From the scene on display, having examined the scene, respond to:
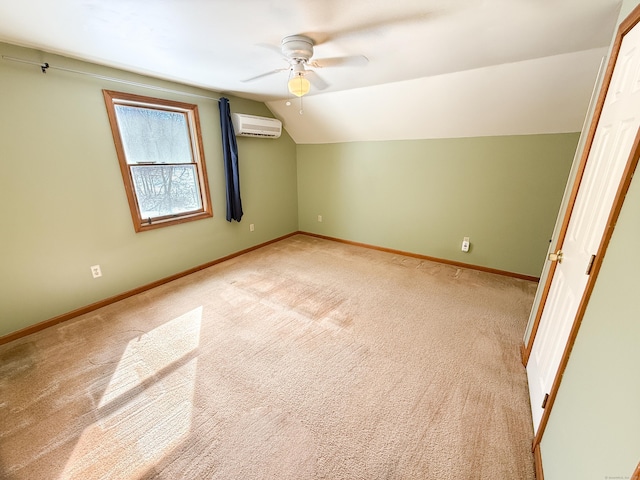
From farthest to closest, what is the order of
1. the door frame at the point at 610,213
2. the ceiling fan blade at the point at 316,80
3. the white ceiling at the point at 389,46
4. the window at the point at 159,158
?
1. the window at the point at 159,158
2. the ceiling fan blade at the point at 316,80
3. the white ceiling at the point at 389,46
4. the door frame at the point at 610,213

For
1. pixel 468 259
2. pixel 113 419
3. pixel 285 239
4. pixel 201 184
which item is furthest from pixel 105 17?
pixel 468 259

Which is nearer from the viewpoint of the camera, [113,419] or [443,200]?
[113,419]

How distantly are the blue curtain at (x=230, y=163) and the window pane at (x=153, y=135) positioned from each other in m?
0.41

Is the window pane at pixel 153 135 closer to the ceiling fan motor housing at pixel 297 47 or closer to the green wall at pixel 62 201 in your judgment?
the green wall at pixel 62 201

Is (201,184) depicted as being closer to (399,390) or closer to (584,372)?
(399,390)

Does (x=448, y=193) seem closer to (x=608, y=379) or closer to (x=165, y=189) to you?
(x=608, y=379)

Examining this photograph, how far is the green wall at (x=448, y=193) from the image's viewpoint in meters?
2.82

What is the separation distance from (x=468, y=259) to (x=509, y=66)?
2.11 m

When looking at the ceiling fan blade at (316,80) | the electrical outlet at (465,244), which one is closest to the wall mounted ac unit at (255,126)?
the ceiling fan blade at (316,80)

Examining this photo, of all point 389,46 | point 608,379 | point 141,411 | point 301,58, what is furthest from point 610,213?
point 141,411

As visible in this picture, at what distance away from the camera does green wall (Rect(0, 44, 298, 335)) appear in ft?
6.50

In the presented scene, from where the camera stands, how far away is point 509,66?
85.5 inches

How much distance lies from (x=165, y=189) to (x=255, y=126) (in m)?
1.40

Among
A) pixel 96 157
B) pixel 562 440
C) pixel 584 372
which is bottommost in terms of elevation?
pixel 562 440
